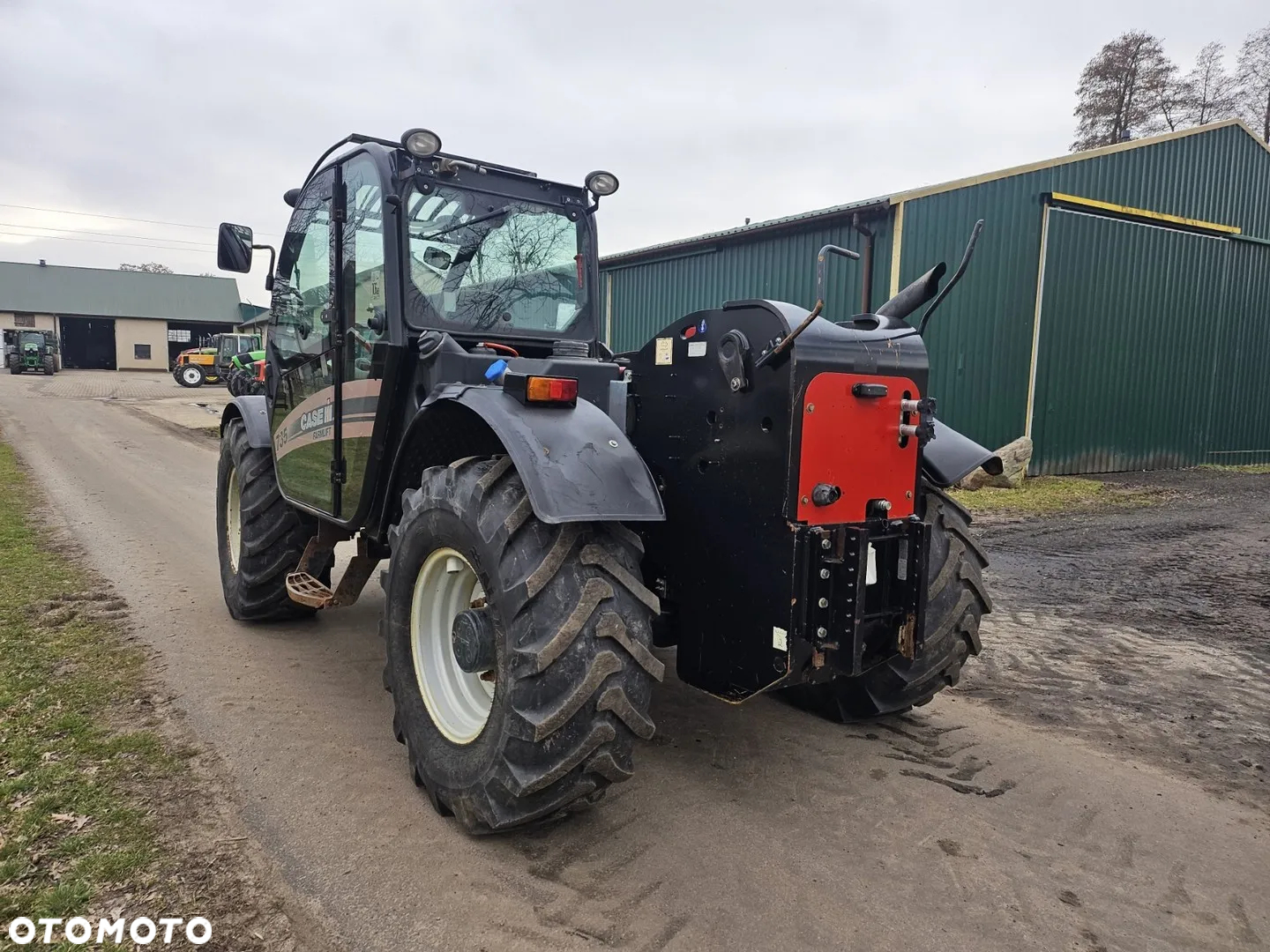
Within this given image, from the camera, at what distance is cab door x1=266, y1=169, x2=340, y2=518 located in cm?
421

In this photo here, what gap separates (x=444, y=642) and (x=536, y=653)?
2.86 feet

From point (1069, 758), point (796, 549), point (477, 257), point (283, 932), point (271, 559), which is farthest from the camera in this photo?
point (271, 559)

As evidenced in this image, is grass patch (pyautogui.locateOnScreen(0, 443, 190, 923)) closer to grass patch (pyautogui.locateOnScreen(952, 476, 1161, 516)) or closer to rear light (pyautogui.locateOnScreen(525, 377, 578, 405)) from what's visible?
rear light (pyautogui.locateOnScreen(525, 377, 578, 405))

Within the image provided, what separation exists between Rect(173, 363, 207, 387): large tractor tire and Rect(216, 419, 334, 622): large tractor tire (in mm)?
35042

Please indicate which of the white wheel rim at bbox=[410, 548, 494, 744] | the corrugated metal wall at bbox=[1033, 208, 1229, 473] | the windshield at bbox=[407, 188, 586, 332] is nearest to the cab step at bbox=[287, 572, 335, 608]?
the white wheel rim at bbox=[410, 548, 494, 744]

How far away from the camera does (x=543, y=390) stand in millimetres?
2949

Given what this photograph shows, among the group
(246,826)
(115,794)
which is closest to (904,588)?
(246,826)

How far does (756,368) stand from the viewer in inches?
110

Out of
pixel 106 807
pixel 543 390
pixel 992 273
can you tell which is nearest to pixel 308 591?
pixel 106 807

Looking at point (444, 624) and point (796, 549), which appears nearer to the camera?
point (796, 549)

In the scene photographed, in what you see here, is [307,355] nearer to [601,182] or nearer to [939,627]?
[601,182]

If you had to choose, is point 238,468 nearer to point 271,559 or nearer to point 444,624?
point 271,559

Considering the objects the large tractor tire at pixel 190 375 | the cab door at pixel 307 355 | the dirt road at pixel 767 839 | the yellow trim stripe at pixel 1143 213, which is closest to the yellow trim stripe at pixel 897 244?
the yellow trim stripe at pixel 1143 213

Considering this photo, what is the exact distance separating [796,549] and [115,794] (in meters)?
2.56
